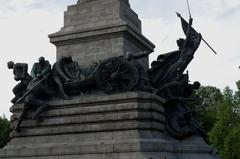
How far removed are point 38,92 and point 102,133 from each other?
2994 mm

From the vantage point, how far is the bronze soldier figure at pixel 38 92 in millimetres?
17250

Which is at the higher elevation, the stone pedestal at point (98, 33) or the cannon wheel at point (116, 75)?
the stone pedestal at point (98, 33)

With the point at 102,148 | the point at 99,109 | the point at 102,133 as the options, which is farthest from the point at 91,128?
the point at 102,148

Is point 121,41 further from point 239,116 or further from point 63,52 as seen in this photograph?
point 239,116

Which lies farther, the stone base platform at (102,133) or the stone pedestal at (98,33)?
the stone pedestal at (98,33)

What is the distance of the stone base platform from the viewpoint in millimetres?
15594

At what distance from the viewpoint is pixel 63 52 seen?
19531mm

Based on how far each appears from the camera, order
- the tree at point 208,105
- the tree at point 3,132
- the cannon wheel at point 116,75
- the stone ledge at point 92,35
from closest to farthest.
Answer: the cannon wheel at point 116,75
the stone ledge at point 92,35
the tree at point 3,132
the tree at point 208,105

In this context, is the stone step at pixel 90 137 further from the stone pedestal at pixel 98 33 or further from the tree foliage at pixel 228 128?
the tree foliage at pixel 228 128

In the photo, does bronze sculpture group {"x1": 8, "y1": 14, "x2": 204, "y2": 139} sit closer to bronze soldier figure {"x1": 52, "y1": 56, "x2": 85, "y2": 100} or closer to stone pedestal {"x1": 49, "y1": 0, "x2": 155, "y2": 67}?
bronze soldier figure {"x1": 52, "y1": 56, "x2": 85, "y2": 100}

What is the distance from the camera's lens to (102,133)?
1630 centimetres

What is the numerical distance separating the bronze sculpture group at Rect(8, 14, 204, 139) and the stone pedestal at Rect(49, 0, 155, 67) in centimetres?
86

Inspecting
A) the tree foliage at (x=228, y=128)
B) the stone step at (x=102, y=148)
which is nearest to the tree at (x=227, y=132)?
the tree foliage at (x=228, y=128)

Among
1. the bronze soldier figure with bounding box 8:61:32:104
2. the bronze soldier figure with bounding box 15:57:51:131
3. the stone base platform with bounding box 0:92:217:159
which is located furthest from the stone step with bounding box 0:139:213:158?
the bronze soldier figure with bounding box 8:61:32:104
